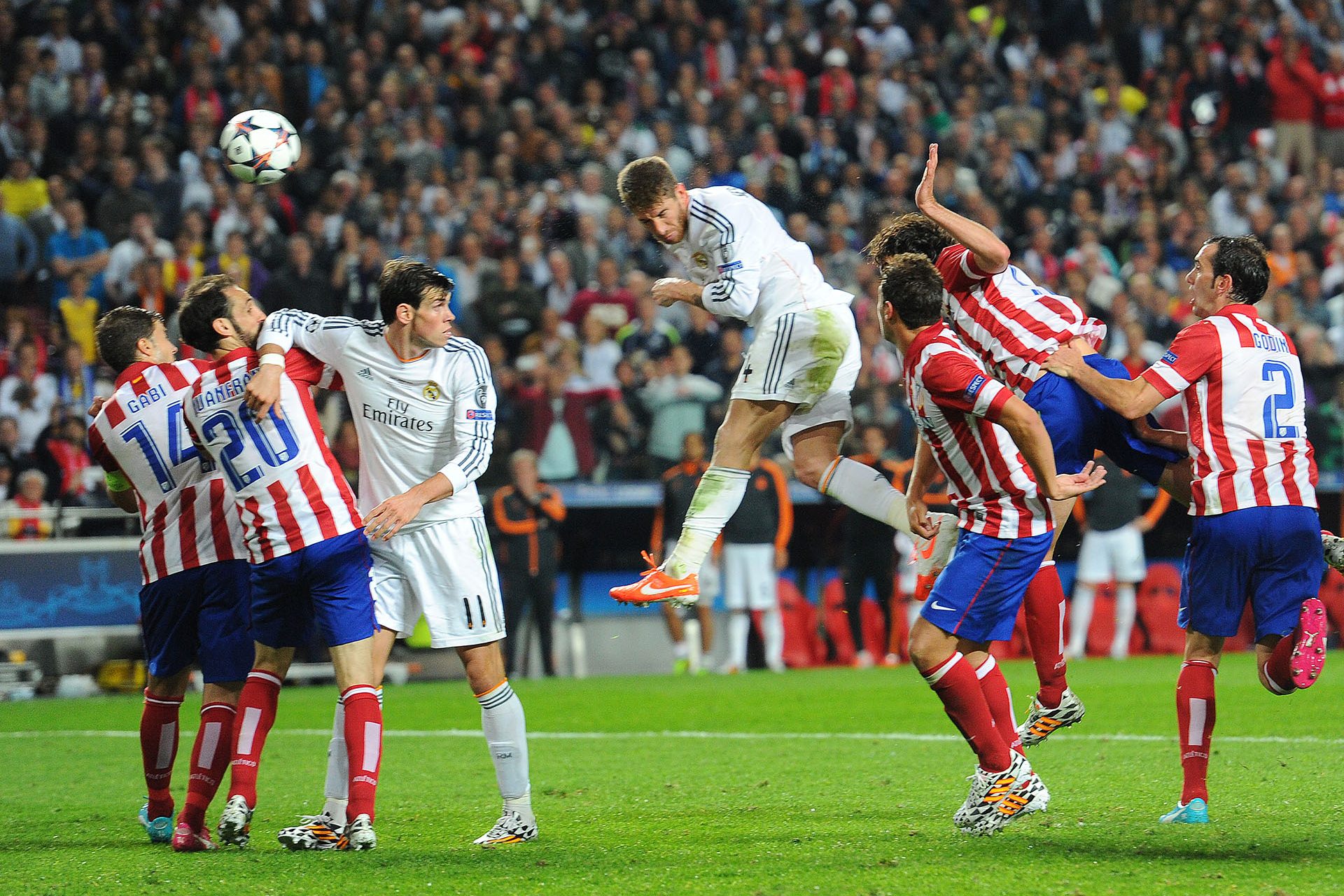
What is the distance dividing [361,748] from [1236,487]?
361 centimetres

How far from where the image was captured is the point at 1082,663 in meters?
15.7

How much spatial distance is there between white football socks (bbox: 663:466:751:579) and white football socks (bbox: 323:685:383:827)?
164 centimetres

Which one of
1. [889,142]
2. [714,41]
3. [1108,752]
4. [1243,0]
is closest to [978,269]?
[1108,752]

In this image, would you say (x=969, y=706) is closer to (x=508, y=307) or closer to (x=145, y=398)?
(x=145, y=398)

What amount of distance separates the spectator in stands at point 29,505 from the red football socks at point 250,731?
9.07 metres

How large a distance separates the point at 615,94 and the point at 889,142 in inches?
143

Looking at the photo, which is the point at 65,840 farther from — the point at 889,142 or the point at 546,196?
the point at 889,142

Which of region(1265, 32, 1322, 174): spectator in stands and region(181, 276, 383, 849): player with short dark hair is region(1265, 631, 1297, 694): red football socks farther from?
region(1265, 32, 1322, 174): spectator in stands

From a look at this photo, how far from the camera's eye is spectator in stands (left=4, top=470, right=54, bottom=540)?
14.6 meters

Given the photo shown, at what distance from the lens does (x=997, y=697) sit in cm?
→ 666

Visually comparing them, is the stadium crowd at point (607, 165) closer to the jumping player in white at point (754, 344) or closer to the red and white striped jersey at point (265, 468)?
the jumping player in white at point (754, 344)

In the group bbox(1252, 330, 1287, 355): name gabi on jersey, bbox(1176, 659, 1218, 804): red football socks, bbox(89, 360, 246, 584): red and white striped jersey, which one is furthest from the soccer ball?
bbox(1176, 659, 1218, 804): red football socks

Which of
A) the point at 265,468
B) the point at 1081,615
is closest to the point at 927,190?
the point at 265,468

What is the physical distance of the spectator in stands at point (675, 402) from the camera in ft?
52.1
